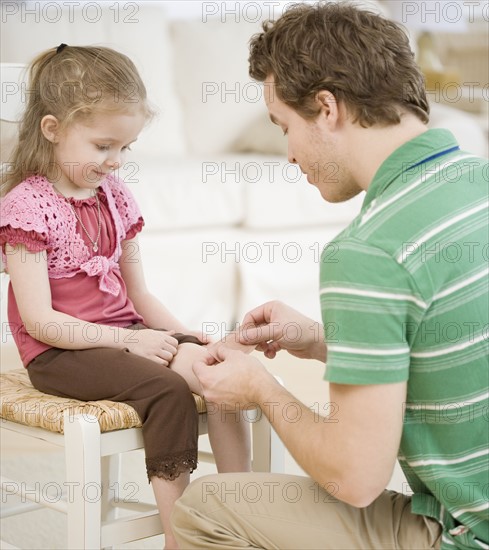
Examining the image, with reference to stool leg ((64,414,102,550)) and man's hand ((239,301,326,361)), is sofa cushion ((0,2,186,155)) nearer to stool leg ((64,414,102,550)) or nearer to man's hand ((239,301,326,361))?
man's hand ((239,301,326,361))

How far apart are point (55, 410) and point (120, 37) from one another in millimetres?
2579

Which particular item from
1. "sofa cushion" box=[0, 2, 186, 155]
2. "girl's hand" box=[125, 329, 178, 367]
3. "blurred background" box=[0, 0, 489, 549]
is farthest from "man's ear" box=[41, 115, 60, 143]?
"sofa cushion" box=[0, 2, 186, 155]

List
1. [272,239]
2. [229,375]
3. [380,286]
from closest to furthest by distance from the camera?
1. [380,286]
2. [229,375]
3. [272,239]

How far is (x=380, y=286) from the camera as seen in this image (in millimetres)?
1074

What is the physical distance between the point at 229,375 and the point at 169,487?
25 cm

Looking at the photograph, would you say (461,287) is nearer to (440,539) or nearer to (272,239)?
(440,539)

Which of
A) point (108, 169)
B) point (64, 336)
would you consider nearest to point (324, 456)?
point (64, 336)

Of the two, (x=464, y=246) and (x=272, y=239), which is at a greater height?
(x=464, y=246)

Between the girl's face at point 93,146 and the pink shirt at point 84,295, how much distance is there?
6 centimetres

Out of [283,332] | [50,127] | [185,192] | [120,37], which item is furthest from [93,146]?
[120,37]

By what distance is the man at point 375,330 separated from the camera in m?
1.09

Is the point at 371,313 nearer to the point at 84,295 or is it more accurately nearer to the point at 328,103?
the point at 328,103

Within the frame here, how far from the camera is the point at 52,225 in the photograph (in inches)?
63.0

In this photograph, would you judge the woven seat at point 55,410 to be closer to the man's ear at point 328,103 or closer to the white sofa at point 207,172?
the man's ear at point 328,103
